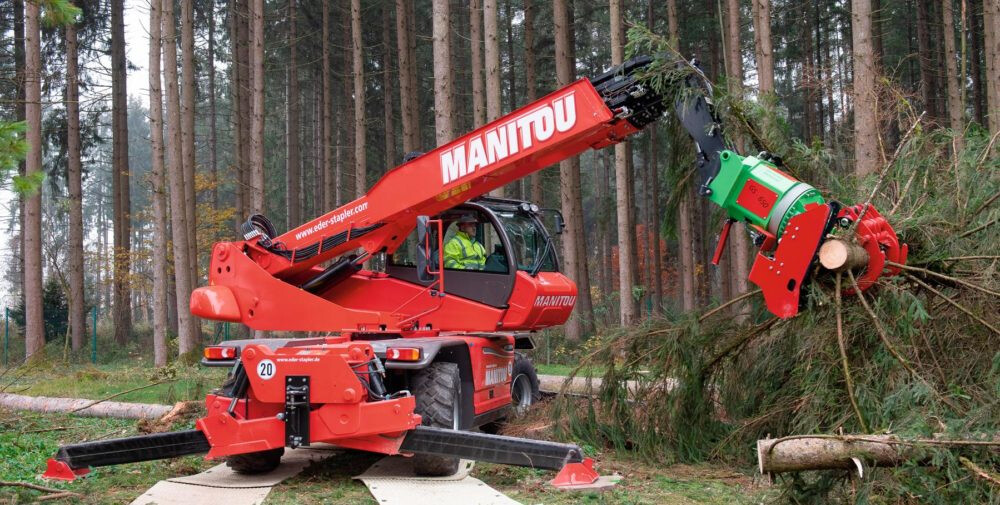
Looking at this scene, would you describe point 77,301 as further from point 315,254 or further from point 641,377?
point 641,377

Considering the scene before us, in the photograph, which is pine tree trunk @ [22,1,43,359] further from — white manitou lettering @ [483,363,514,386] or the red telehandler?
white manitou lettering @ [483,363,514,386]

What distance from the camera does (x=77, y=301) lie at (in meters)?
23.8

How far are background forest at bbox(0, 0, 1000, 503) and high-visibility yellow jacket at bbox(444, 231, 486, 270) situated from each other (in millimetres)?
1501

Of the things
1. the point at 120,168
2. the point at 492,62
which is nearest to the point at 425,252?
the point at 492,62

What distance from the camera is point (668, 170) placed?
7.79 meters

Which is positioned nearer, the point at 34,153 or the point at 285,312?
the point at 285,312

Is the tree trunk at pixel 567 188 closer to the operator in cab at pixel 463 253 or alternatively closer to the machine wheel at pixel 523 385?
the machine wheel at pixel 523 385

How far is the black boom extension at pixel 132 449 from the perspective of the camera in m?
6.35

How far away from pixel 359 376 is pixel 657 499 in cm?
237

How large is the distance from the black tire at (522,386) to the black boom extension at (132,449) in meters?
3.63

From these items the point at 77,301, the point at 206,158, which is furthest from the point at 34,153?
the point at 206,158

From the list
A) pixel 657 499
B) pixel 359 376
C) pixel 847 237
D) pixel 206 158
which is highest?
pixel 206 158

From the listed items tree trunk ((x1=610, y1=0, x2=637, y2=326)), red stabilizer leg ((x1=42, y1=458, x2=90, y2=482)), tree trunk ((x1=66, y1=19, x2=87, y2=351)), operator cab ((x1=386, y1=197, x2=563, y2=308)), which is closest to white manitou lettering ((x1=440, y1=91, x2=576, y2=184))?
operator cab ((x1=386, y1=197, x2=563, y2=308))

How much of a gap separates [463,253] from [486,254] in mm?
259
